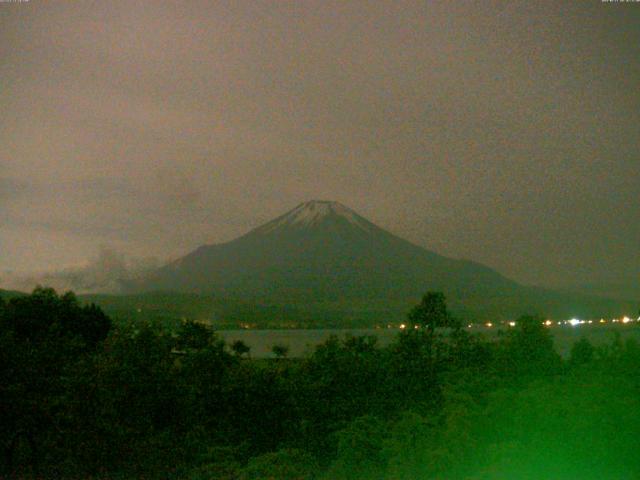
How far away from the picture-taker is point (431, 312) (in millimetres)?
14727

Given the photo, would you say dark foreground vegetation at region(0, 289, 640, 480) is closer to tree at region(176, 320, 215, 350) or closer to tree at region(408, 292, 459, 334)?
tree at region(176, 320, 215, 350)

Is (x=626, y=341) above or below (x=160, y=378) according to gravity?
above

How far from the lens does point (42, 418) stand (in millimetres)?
10375

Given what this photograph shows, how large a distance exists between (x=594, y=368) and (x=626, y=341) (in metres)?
0.56

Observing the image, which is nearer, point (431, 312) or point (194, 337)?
point (194, 337)

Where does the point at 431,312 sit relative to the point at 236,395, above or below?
above

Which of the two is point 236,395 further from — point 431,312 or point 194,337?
point 431,312

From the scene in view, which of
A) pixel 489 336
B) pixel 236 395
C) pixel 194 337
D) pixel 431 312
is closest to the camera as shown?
pixel 236 395

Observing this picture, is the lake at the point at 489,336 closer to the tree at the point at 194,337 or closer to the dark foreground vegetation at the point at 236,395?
the dark foreground vegetation at the point at 236,395

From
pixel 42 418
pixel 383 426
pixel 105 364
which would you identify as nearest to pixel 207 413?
pixel 105 364

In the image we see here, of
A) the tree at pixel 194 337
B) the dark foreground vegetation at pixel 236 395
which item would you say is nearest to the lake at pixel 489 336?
the dark foreground vegetation at pixel 236 395

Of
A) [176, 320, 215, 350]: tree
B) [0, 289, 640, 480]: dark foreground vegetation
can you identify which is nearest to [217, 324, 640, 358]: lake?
[0, 289, 640, 480]: dark foreground vegetation

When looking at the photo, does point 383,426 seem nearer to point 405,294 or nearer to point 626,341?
point 626,341

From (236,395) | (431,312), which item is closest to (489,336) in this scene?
(431,312)
